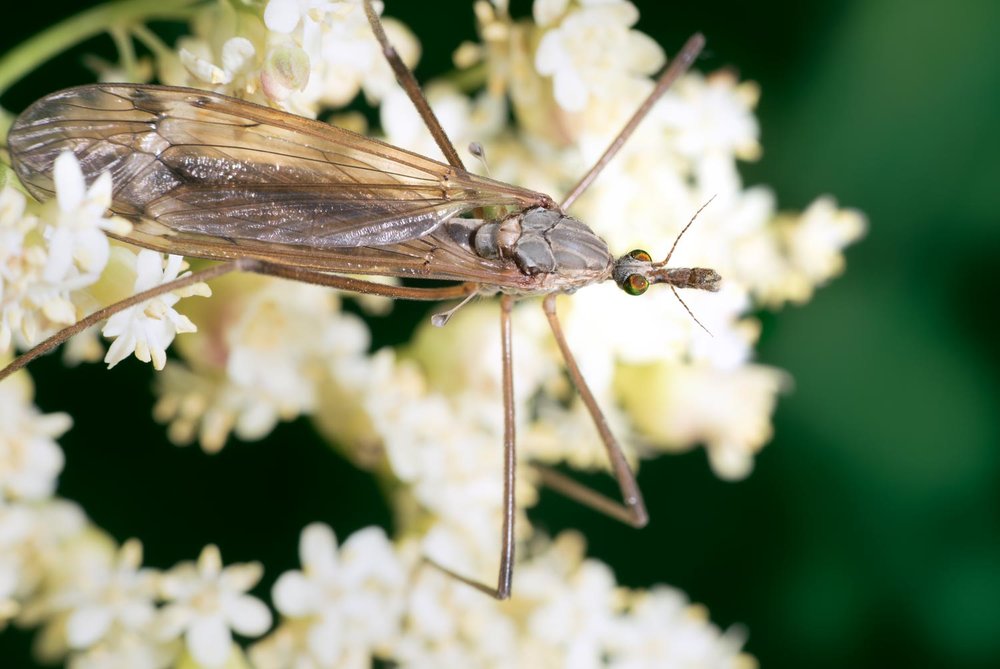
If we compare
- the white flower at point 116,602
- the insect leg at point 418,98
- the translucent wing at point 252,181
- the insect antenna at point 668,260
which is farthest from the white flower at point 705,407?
the white flower at point 116,602

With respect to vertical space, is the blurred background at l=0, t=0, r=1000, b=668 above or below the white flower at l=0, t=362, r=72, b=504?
above

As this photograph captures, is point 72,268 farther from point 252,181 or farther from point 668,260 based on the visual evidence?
point 668,260

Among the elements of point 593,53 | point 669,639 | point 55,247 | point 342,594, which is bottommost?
point 55,247

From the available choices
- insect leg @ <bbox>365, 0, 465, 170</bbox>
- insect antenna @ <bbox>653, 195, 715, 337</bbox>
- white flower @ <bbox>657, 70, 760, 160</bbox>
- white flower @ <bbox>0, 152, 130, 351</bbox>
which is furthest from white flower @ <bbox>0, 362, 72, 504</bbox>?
white flower @ <bbox>657, 70, 760, 160</bbox>

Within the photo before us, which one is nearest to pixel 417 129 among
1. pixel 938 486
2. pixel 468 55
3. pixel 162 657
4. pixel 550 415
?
pixel 468 55

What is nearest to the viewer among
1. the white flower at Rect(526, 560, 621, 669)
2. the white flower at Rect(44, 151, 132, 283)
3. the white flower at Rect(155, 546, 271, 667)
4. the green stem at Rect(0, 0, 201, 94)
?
the white flower at Rect(44, 151, 132, 283)

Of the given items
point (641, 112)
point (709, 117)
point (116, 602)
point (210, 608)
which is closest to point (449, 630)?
point (210, 608)

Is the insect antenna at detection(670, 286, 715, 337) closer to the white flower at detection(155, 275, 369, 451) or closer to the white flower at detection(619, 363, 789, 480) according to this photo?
the white flower at detection(619, 363, 789, 480)
